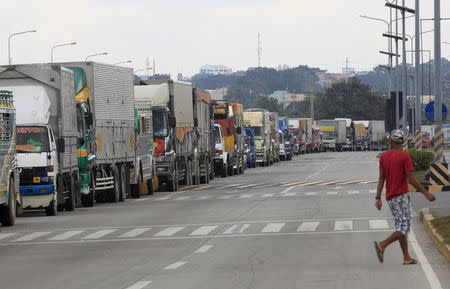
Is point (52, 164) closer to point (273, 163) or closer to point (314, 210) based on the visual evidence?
point (314, 210)

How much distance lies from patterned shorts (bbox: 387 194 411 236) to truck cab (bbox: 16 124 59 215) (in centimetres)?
1536

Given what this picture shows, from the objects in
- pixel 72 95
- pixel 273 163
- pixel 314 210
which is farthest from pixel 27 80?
pixel 273 163

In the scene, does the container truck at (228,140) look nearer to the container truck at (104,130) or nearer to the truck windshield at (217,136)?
the truck windshield at (217,136)

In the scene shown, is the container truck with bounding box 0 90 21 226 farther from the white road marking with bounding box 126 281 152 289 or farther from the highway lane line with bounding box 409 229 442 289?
the white road marking with bounding box 126 281 152 289

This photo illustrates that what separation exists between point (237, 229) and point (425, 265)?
26.9 feet

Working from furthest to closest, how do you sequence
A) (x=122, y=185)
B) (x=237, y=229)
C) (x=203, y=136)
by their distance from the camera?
1. (x=203, y=136)
2. (x=122, y=185)
3. (x=237, y=229)

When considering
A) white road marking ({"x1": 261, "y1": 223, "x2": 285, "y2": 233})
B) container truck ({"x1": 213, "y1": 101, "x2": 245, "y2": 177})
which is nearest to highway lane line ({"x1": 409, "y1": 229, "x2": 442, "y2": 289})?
white road marking ({"x1": 261, "y1": 223, "x2": 285, "y2": 233})

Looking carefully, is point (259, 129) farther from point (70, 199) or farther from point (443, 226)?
point (443, 226)

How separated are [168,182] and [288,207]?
1365 cm

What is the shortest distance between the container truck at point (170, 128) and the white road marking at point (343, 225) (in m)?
19.4

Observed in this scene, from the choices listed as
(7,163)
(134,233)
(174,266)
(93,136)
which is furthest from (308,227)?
(93,136)

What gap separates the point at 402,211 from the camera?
17.1 metres

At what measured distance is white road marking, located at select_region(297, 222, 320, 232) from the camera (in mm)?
24516

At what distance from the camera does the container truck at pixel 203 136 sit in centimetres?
5291
